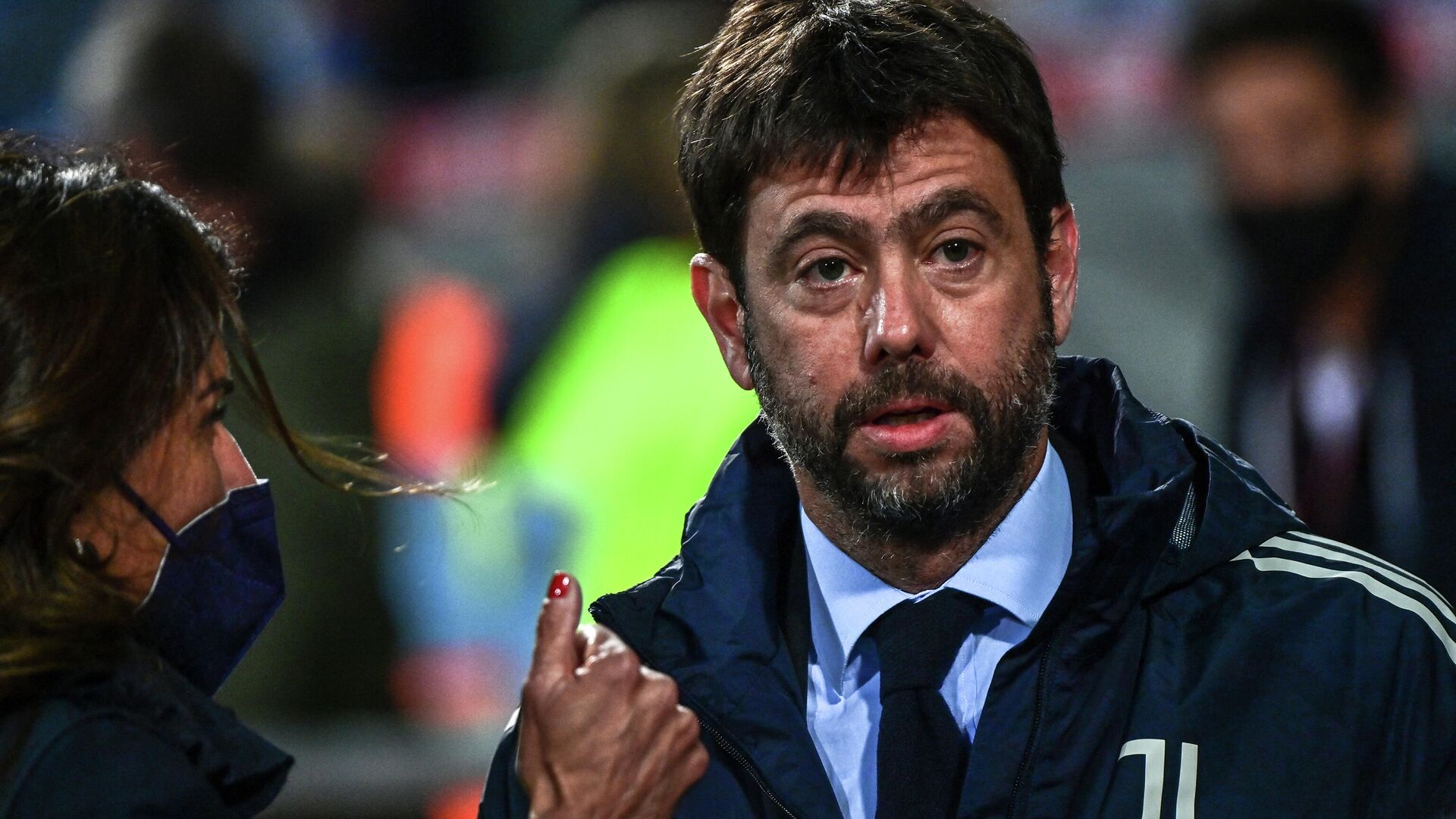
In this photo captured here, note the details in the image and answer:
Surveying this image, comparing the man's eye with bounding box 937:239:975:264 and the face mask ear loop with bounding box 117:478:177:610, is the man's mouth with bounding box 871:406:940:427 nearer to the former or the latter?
the man's eye with bounding box 937:239:975:264

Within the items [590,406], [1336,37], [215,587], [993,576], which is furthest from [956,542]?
[1336,37]

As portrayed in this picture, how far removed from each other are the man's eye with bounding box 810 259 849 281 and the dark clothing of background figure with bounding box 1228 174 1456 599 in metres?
2.19

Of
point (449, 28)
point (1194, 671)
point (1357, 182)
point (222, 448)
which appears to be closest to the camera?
point (1194, 671)

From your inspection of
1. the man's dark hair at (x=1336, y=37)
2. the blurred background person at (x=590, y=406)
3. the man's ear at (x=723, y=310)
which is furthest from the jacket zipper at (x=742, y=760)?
the man's dark hair at (x=1336, y=37)

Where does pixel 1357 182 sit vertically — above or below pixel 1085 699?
above

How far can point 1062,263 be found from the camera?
105 inches

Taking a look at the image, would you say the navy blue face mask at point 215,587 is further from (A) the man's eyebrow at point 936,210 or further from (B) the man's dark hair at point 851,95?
(A) the man's eyebrow at point 936,210

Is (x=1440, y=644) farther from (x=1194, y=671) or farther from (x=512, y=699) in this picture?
(x=512, y=699)

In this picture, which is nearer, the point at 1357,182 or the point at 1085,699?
the point at 1085,699

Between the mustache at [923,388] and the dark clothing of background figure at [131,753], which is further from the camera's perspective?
the mustache at [923,388]

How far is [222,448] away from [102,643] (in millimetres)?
432

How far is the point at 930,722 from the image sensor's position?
2242mm

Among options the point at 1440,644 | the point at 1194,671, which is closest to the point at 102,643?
the point at 1194,671

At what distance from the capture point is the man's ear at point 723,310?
2754mm
